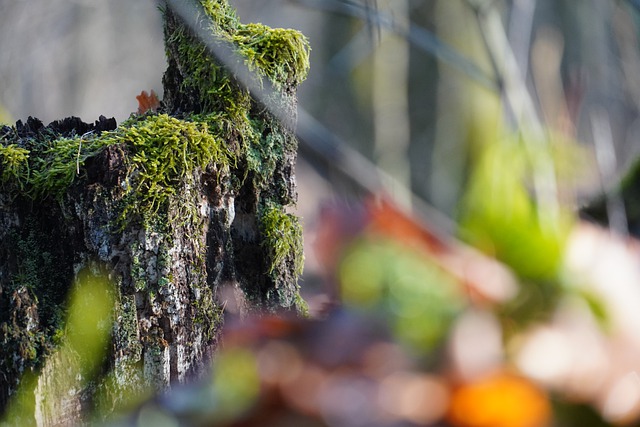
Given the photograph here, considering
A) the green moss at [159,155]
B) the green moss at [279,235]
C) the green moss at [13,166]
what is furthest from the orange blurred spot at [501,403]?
the green moss at [279,235]

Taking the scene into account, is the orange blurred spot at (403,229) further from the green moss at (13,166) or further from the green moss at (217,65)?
the green moss at (217,65)

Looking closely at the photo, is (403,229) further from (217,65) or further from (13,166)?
(217,65)

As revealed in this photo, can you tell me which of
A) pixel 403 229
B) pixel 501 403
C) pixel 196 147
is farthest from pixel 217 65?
pixel 501 403

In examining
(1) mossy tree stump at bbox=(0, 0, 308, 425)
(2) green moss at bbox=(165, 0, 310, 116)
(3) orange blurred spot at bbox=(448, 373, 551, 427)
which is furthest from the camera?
(2) green moss at bbox=(165, 0, 310, 116)

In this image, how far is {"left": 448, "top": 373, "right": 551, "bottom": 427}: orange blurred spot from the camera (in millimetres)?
431

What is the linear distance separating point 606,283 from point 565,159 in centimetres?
14

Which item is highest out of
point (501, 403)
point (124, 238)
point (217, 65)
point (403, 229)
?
point (217, 65)

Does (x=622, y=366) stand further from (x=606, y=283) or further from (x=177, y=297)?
(x=177, y=297)

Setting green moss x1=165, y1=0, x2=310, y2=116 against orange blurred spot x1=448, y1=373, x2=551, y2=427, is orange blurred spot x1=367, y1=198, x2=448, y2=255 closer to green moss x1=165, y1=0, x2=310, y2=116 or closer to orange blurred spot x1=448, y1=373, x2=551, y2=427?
orange blurred spot x1=448, y1=373, x2=551, y2=427

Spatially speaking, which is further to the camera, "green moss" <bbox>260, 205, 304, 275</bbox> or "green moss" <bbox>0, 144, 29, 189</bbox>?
"green moss" <bbox>260, 205, 304, 275</bbox>

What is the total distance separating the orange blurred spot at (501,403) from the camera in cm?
43

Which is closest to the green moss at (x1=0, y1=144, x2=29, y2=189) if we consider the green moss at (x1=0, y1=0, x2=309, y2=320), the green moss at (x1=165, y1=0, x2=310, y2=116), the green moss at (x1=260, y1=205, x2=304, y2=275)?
the green moss at (x1=0, y1=0, x2=309, y2=320)

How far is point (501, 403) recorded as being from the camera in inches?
17.1

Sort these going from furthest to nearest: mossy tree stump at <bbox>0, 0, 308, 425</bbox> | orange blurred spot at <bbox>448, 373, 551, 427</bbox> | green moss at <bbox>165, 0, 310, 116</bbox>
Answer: green moss at <bbox>165, 0, 310, 116</bbox> → mossy tree stump at <bbox>0, 0, 308, 425</bbox> → orange blurred spot at <bbox>448, 373, 551, 427</bbox>
